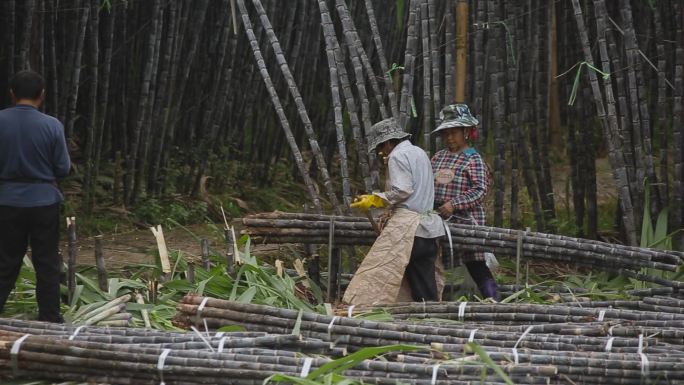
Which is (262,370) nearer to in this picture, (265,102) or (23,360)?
(23,360)

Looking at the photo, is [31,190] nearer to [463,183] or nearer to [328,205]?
[463,183]

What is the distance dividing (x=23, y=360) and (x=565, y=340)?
182cm

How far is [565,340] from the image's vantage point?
164 inches

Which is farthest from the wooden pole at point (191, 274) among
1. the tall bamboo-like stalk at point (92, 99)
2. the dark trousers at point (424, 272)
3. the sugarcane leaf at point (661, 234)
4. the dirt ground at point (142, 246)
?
the tall bamboo-like stalk at point (92, 99)

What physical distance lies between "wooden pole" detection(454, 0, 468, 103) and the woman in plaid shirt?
1.66 ft

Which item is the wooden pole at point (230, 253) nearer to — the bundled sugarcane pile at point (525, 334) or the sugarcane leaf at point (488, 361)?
the bundled sugarcane pile at point (525, 334)

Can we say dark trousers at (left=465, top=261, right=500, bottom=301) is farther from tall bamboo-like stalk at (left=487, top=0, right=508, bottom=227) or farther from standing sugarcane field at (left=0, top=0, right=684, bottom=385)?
tall bamboo-like stalk at (left=487, top=0, right=508, bottom=227)

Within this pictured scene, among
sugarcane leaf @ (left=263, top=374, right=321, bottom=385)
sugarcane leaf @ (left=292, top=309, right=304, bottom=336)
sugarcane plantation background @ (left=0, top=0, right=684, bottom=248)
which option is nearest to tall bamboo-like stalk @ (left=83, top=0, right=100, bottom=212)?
sugarcane plantation background @ (left=0, top=0, right=684, bottom=248)

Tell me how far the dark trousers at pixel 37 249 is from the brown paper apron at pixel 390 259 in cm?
138

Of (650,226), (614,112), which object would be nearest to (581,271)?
(650,226)

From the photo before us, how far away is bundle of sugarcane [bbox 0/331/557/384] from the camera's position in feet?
12.4

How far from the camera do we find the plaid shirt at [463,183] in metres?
5.52

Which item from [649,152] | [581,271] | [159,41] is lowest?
[581,271]

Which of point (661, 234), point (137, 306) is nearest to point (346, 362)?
point (137, 306)
